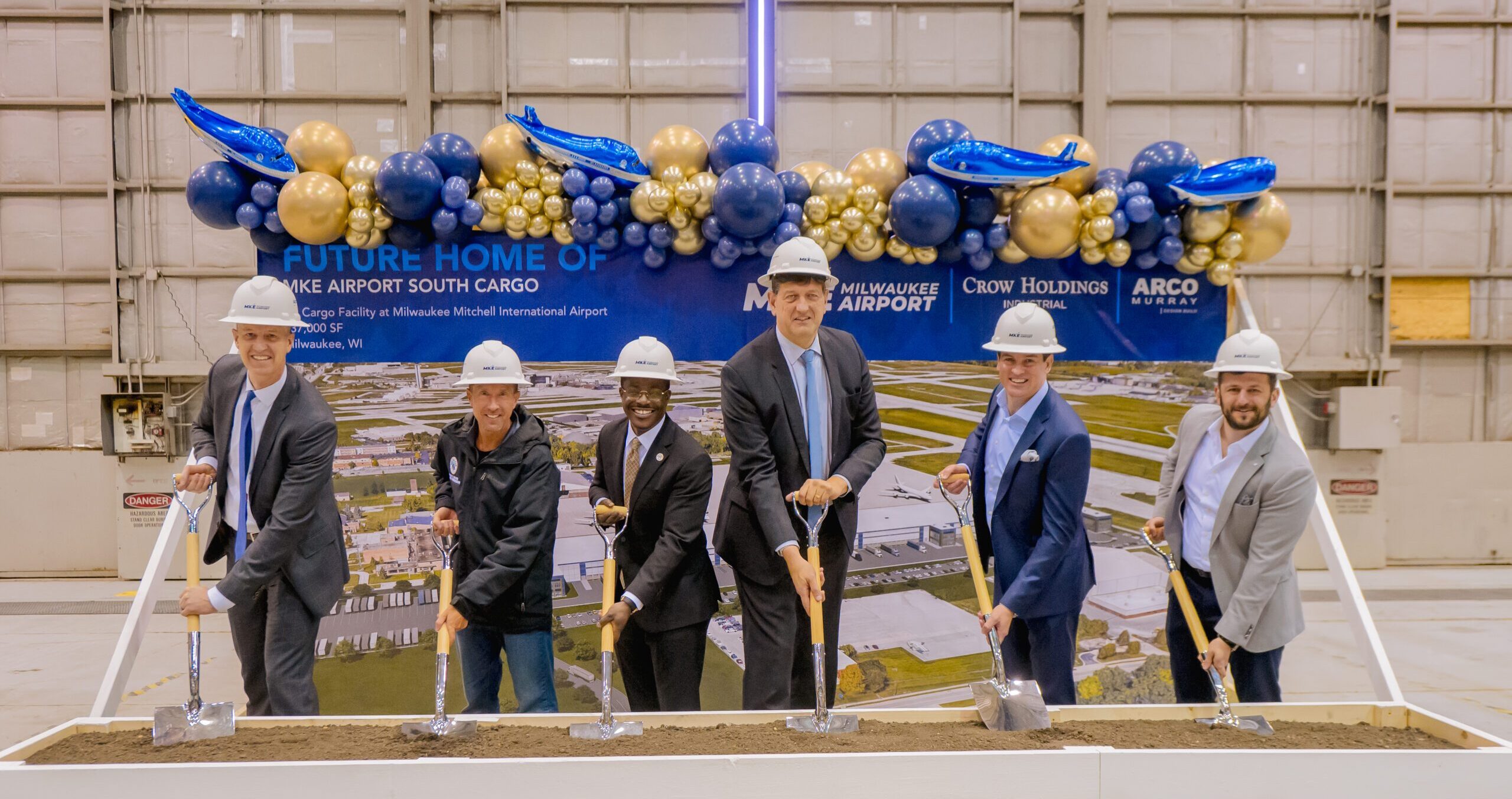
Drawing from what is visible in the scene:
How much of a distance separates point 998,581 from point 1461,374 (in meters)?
8.81

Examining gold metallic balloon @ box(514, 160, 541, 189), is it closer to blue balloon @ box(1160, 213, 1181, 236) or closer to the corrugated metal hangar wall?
blue balloon @ box(1160, 213, 1181, 236)

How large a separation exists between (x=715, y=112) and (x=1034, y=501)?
648 cm

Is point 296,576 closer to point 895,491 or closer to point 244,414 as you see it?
point 244,414

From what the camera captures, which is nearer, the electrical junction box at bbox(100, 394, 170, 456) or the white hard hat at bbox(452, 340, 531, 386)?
the white hard hat at bbox(452, 340, 531, 386)

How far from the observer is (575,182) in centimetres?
395

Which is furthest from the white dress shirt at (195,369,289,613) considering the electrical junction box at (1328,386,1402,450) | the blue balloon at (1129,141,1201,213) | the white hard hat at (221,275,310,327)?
the electrical junction box at (1328,386,1402,450)

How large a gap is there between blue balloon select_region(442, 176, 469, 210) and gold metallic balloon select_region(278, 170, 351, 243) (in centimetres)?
42

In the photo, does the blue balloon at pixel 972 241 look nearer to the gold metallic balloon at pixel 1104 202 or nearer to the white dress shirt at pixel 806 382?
the gold metallic balloon at pixel 1104 202

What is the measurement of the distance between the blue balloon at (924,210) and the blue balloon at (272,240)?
2660mm

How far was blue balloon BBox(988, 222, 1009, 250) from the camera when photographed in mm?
4039

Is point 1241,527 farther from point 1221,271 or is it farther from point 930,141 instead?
point 930,141

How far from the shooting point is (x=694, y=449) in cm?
335

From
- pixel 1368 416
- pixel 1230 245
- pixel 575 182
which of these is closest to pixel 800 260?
pixel 575 182

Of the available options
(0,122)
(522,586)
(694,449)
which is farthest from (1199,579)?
(0,122)
